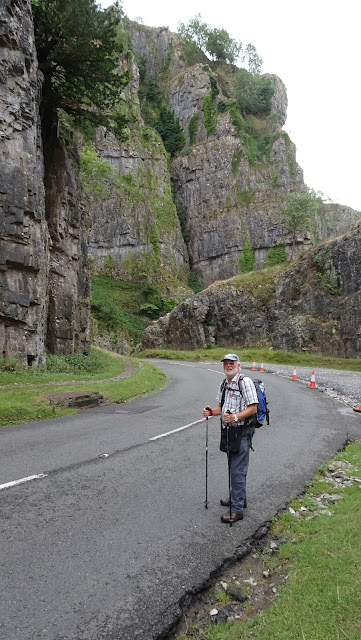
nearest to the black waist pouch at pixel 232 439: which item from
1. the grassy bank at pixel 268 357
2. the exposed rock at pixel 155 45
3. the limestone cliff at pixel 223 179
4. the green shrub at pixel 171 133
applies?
the grassy bank at pixel 268 357

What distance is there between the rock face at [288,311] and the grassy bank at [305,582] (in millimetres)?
28294

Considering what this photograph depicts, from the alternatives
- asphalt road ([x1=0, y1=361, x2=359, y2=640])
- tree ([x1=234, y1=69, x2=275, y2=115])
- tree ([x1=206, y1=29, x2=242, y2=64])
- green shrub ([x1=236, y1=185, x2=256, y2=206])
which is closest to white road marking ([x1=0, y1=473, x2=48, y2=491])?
asphalt road ([x1=0, y1=361, x2=359, y2=640])

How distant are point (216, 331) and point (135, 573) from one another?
138 feet

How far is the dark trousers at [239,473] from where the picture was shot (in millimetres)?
5119

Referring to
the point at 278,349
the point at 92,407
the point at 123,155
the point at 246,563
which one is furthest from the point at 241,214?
the point at 246,563

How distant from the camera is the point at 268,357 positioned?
36125 mm

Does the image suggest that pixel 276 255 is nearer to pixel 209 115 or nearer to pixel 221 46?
pixel 209 115

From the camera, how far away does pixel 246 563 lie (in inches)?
168

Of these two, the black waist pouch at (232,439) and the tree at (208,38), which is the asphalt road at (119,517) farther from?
the tree at (208,38)

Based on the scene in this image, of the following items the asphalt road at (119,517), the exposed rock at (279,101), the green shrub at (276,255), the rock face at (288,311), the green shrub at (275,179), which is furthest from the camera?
the exposed rock at (279,101)

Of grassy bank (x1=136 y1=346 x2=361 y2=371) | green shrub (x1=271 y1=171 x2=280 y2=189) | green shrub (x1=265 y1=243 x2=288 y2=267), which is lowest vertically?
grassy bank (x1=136 y1=346 x2=361 y2=371)

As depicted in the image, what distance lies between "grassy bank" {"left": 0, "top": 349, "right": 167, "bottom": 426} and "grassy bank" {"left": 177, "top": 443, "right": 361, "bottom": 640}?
7.82 metres

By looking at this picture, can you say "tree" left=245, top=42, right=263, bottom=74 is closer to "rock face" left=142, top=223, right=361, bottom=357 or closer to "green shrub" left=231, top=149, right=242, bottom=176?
"green shrub" left=231, top=149, right=242, bottom=176

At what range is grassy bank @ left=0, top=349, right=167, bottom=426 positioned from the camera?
36.6 ft
